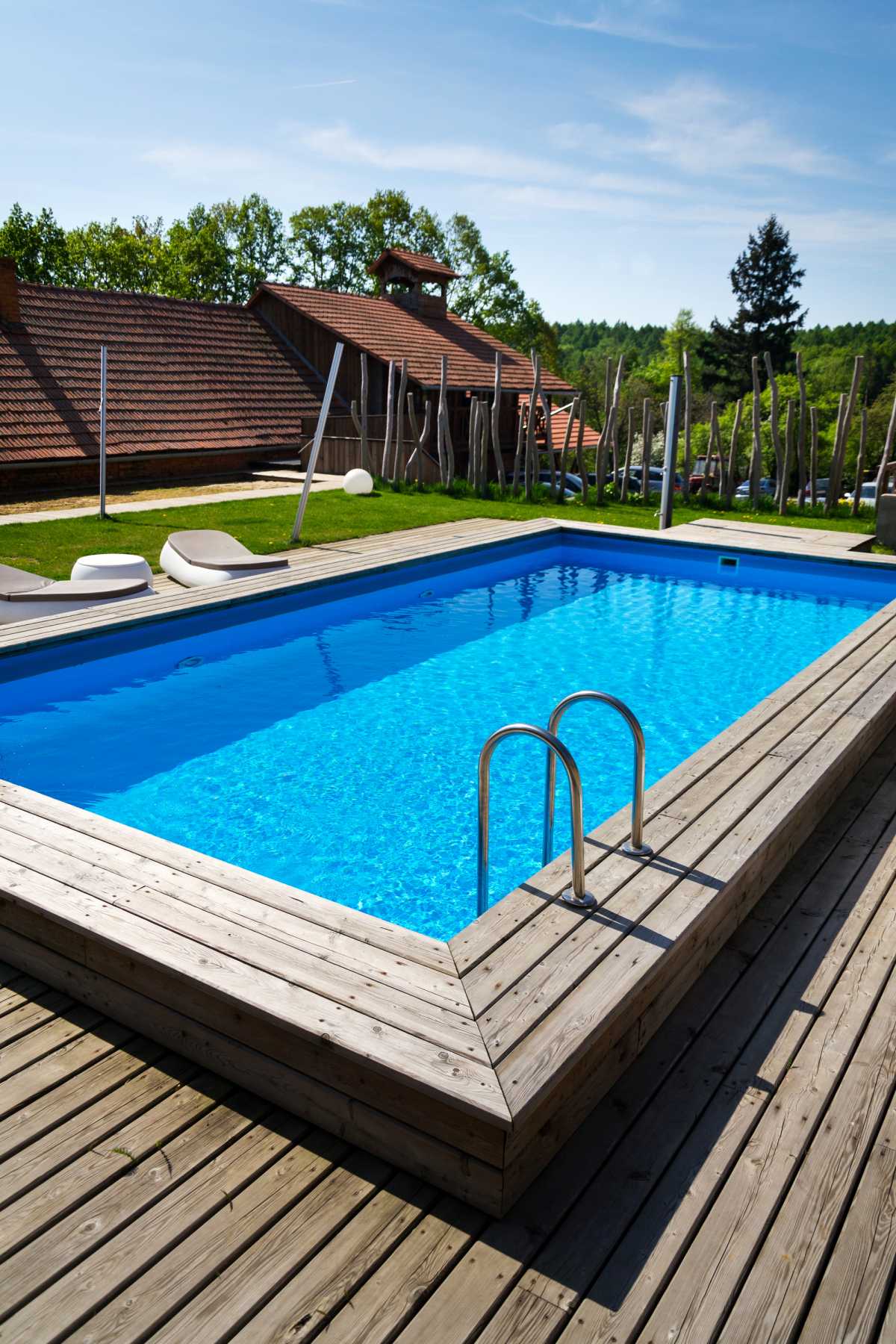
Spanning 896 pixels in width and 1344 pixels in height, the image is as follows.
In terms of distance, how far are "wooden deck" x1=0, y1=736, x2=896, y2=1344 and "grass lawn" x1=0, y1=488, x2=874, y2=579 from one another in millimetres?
7573

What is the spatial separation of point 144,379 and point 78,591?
1234cm

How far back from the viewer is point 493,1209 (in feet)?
7.51

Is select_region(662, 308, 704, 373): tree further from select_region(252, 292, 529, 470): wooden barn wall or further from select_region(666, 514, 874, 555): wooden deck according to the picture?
select_region(666, 514, 874, 555): wooden deck

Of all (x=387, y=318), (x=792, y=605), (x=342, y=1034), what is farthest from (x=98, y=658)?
(x=387, y=318)

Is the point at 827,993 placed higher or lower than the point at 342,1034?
lower

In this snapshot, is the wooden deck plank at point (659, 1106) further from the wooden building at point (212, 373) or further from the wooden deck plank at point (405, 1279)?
the wooden building at point (212, 373)

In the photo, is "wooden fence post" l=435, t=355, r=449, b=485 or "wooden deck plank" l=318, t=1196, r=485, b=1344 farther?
"wooden fence post" l=435, t=355, r=449, b=485

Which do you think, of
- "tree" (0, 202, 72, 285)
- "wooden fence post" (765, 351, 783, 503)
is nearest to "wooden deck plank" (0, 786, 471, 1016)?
"wooden fence post" (765, 351, 783, 503)

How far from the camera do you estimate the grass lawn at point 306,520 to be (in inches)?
419

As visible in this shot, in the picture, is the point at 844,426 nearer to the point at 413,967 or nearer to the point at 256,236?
the point at 413,967

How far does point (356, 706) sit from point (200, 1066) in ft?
13.6

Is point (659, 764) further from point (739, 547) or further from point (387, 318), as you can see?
point (387, 318)

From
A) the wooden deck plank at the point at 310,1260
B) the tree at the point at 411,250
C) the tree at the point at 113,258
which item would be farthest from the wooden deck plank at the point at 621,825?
the tree at the point at 113,258

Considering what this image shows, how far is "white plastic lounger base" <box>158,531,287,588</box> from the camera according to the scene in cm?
885
